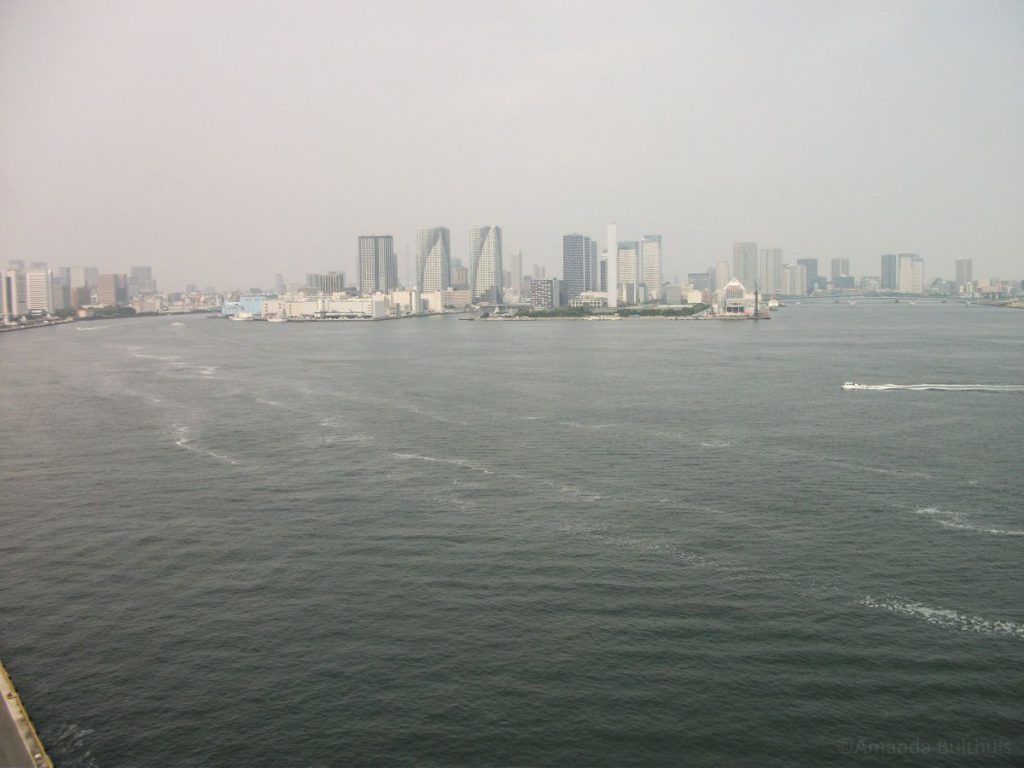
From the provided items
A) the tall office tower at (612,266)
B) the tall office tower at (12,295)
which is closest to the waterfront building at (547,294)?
the tall office tower at (612,266)

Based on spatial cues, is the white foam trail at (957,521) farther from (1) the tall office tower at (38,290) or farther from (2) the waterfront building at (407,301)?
(1) the tall office tower at (38,290)

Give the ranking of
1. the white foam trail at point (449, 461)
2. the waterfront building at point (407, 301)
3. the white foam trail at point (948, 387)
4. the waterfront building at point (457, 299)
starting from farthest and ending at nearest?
the waterfront building at point (457, 299)
the waterfront building at point (407, 301)
the white foam trail at point (948, 387)
the white foam trail at point (449, 461)

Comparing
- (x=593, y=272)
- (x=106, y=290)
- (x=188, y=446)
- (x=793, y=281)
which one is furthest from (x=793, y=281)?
(x=188, y=446)

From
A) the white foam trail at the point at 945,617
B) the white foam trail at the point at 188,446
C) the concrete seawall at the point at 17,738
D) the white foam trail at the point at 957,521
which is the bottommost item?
the white foam trail at the point at 945,617

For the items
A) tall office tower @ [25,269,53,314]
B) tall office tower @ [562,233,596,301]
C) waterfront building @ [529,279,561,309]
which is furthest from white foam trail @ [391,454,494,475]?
tall office tower @ [562,233,596,301]

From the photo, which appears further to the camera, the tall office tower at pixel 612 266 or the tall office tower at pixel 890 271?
the tall office tower at pixel 890 271

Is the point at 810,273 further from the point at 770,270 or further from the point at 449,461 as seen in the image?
the point at 449,461

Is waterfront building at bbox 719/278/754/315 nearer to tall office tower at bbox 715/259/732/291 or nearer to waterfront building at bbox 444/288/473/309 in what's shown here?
waterfront building at bbox 444/288/473/309
